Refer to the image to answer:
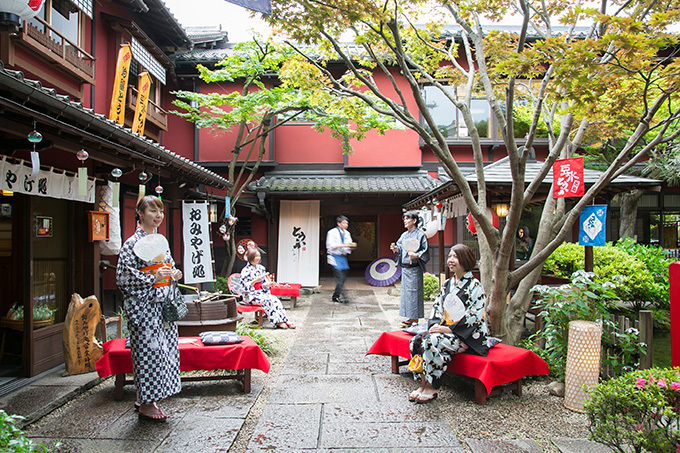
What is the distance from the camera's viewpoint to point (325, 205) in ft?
46.0

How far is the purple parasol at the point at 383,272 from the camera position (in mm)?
13742

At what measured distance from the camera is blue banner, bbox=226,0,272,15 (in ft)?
14.0

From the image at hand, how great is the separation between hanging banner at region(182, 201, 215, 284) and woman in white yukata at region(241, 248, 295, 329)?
4.33 feet

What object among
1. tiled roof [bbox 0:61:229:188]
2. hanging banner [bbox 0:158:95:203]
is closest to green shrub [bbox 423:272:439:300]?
tiled roof [bbox 0:61:229:188]

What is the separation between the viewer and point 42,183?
5008 mm

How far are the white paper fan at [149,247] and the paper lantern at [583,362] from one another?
391 cm

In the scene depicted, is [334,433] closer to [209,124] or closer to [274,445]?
[274,445]

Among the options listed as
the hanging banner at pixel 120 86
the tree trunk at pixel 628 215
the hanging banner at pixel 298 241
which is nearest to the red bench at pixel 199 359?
A: the hanging banner at pixel 120 86

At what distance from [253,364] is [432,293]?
7.73 meters

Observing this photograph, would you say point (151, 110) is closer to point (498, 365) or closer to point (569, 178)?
point (569, 178)

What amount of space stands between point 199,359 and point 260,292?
355cm

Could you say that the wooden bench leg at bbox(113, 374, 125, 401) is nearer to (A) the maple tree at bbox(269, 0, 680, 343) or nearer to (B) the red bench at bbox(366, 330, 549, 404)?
(B) the red bench at bbox(366, 330, 549, 404)

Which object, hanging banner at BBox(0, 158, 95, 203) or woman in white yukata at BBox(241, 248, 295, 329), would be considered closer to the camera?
hanging banner at BBox(0, 158, 95, 203)

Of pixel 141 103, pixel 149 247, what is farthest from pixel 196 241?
pixel 149 247
